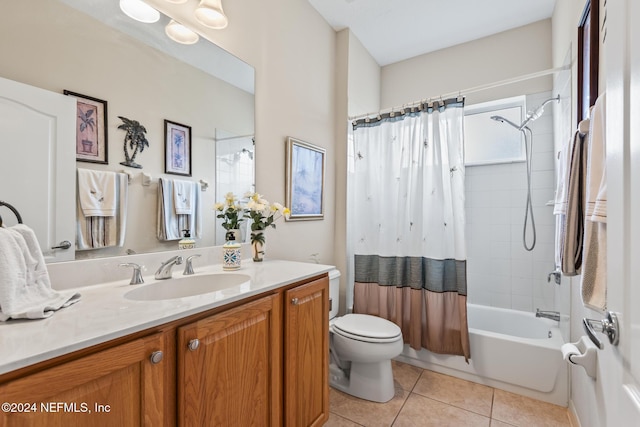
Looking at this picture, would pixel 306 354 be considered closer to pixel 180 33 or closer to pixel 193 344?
pixel 193 344

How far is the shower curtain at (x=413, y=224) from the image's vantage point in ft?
6.74

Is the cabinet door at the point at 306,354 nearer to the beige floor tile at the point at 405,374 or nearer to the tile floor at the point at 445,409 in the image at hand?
the tile floor at the point at 445,409

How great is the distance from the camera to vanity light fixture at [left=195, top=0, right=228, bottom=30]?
55.2 inches

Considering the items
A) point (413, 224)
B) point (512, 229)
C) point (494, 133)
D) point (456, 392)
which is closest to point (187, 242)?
point (413, 224)

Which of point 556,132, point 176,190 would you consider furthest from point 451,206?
point 176,190

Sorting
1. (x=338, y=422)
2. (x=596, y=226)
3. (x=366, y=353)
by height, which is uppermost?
(x=596, y=226)

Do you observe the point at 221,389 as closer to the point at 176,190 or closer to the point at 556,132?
the point at 176,190

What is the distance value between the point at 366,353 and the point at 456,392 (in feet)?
2.34

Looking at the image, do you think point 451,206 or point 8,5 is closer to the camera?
point 8,5

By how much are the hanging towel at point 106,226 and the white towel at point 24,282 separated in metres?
0.24

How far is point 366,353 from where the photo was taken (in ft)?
5.76

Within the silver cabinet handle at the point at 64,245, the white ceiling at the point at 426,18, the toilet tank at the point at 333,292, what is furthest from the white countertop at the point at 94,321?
the white ceiling at the point at 426,18

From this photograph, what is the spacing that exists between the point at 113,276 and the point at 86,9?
1.03 metres

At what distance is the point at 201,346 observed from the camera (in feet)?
2.91
